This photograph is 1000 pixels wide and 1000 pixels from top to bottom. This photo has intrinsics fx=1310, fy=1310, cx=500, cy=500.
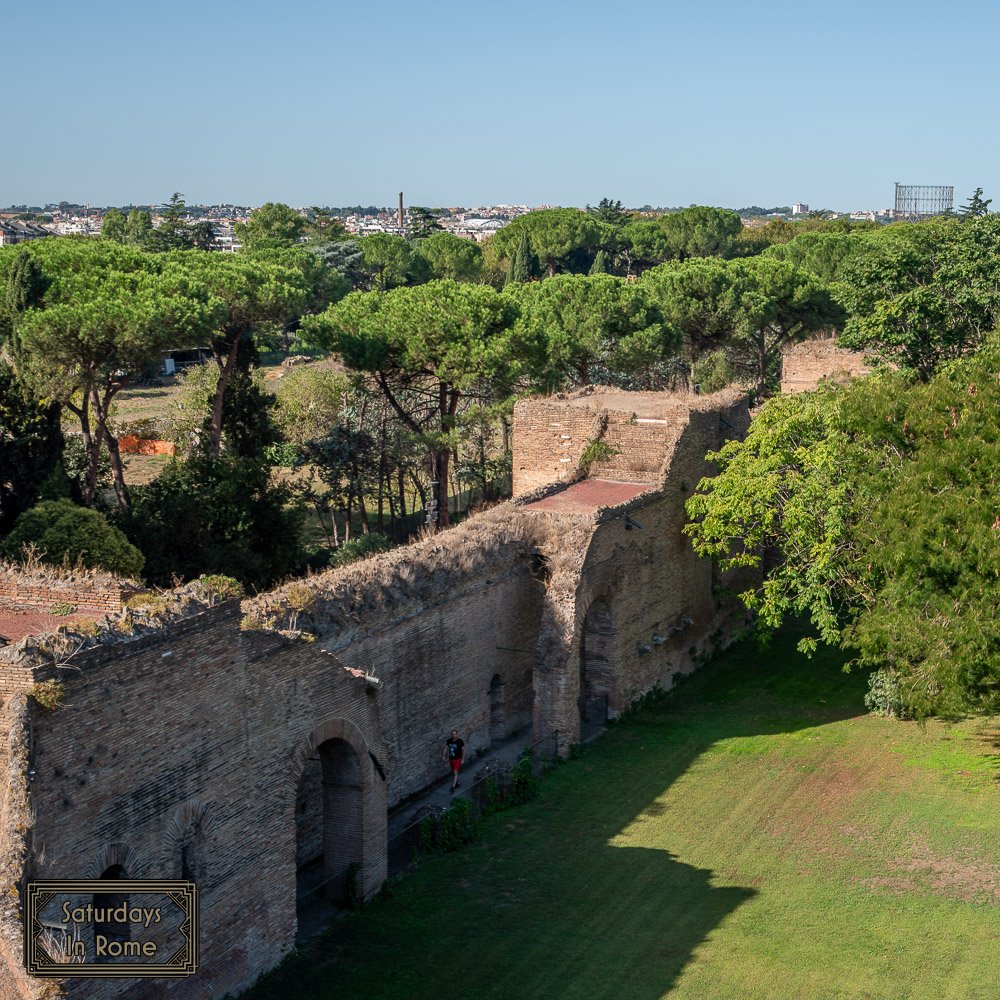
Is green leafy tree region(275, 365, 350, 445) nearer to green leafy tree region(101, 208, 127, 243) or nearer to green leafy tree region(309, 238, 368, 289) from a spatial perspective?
green leafy tree region(309, 238, 368, 289)

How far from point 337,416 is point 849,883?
2547 centimetres

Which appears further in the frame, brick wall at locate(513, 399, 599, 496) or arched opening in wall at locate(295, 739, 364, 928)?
brick wall at locate(513, 399, 599, 496)

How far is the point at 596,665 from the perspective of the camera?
2270 centimetres

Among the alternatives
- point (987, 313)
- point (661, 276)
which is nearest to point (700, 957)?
point (987, 313)

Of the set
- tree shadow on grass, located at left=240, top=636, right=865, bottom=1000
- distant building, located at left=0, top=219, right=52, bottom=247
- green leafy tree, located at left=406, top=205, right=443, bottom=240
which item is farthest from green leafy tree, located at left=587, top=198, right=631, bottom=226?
tree shadow on grass, located at left=240, top=636, right=865, bottom=1000

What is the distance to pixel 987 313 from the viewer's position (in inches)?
1155

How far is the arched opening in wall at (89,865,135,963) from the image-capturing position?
11898mm

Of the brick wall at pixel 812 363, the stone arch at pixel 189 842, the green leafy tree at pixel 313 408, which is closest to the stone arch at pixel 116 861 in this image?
the stone arch at pixel 189 842

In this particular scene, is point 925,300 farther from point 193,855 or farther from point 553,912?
point 193,855

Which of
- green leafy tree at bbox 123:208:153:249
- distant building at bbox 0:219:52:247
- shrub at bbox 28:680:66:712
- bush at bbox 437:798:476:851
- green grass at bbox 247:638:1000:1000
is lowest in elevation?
green grass at bbox 247:638:1000:1000

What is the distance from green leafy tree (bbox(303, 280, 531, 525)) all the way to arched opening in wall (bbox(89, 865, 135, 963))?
2028 centimetres

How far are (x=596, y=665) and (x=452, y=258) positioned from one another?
63.5 metres

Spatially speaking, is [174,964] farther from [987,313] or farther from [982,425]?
[987,313]

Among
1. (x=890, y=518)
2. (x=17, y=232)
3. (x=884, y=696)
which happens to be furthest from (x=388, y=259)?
(x=17, y=232)
